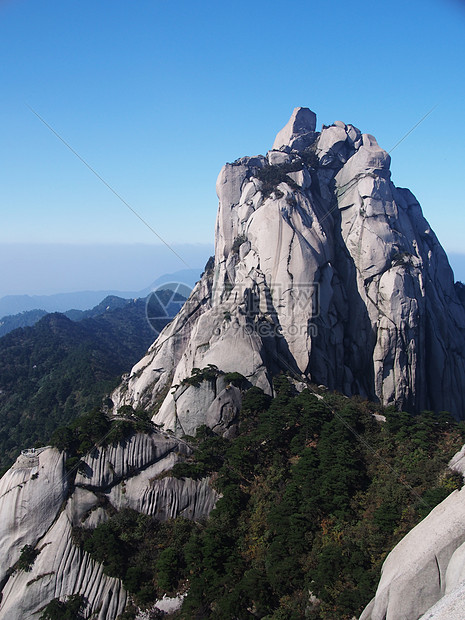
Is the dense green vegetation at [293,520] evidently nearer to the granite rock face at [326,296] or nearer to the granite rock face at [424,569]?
the granite rock face at [424,569]

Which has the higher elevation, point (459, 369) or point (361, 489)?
point (459, 369)

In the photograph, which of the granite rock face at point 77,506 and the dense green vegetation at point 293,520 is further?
the granite rock face at point 77,506

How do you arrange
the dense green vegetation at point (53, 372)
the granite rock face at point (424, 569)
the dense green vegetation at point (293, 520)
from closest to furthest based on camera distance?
1. the granite rock face at point (424, 569)
2. the dense green vegetation at point (293, 520)
3. the dense green vegetation at point (53, 372)

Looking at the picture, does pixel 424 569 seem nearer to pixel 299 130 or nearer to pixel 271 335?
pixel 271 335

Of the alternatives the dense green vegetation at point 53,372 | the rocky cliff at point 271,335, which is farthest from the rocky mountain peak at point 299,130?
the dense green vegetation at point 53,372

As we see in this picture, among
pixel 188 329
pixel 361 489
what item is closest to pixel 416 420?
pixel 361 489

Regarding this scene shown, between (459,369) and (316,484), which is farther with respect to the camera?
(459,369)

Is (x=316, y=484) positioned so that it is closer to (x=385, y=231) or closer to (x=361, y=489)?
(x=361, y=489)

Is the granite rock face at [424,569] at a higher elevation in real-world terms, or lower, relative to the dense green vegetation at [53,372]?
higher
